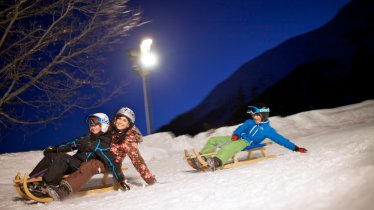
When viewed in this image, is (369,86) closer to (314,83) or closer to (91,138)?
(314,83)

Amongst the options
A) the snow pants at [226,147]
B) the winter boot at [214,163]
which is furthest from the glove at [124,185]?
the snow pants at [226,147]

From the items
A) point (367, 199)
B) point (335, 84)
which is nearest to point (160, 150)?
point (367, 199)

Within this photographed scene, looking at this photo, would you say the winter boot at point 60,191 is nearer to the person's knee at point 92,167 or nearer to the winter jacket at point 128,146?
the person's knee at point 92,167

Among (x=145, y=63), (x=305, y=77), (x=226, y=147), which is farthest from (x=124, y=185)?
(x=305, y=77)

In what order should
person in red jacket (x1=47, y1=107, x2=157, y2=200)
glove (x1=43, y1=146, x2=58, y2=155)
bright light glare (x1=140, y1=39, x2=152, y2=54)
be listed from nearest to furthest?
person in red jacket (x1=47, y1=107, x2=157, y2=200)
glove (x1=43, y1=146, x2=58, y2=155)
bright light glare (x1=140, y1=39, x2=152, y2=54)

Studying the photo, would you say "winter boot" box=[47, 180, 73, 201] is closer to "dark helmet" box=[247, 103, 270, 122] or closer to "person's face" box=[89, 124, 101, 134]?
"person's face" box=[89, 124, 101, 134]

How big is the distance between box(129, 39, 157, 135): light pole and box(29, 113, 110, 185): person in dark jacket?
540cm

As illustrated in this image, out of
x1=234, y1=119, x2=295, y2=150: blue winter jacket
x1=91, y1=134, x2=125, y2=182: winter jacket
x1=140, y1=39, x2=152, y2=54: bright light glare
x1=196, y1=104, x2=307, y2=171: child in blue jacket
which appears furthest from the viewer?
x1=140, y1=39, x2=152, y2=54: bright light glare

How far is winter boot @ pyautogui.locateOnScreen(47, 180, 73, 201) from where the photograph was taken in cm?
368

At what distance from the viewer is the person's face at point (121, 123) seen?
14.7ft

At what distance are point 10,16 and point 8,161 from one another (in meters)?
3.82

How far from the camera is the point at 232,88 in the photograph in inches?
3063

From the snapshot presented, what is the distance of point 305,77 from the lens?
5184 cm

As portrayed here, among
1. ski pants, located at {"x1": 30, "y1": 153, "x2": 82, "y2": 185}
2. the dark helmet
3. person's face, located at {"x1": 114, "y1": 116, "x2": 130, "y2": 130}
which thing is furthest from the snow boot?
the dark helmet
